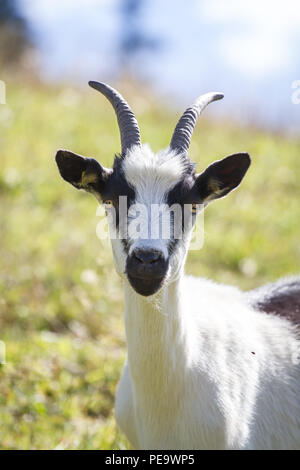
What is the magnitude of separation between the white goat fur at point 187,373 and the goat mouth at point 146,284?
0.10m

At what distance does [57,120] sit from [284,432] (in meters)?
8.22

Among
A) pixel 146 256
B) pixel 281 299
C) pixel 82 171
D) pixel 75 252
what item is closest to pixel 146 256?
pixel 146 256

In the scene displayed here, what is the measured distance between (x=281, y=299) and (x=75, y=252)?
312 cm

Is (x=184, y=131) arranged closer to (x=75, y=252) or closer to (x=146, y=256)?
(x=146, y=256)

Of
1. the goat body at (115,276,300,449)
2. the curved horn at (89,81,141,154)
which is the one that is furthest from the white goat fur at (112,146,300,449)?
the curved horn at (89,81,141,154)

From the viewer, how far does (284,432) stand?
3.41 meters

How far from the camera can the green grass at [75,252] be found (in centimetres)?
445

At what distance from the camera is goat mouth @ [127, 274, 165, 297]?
2740mm

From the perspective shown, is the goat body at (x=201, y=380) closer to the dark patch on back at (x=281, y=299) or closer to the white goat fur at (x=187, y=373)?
the white goat fur at (x=187, y=373)

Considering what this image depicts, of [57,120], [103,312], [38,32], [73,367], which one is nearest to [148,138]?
[57,120]

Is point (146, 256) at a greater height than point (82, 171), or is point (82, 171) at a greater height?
point (82, 171)

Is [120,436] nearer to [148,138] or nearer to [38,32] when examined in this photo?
[148,138]

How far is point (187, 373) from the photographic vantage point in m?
3.17
